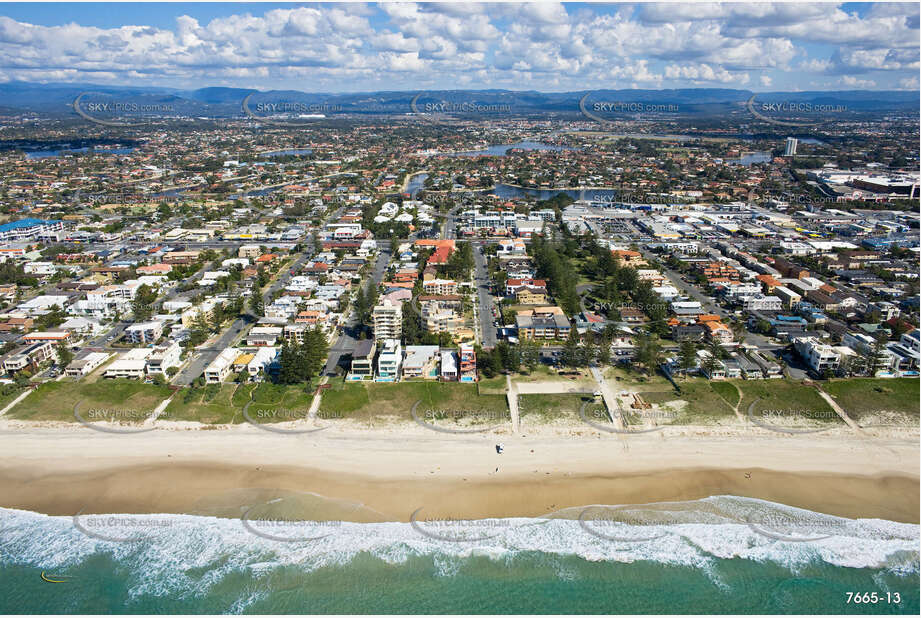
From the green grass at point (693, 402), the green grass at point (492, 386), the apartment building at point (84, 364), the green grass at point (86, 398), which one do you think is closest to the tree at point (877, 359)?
the green grass at point (693, 402)

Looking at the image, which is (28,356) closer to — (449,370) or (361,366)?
(361,366)

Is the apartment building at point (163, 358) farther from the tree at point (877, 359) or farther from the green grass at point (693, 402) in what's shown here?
the tree at point (877, 359)

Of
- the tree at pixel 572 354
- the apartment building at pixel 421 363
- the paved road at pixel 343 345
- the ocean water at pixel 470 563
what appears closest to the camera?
the ocean water at pixel 470 563

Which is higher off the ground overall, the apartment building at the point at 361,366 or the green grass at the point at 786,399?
the apartment building at the point at 361,366

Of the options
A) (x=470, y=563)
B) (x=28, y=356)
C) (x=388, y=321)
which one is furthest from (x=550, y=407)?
(x=28, y=356)

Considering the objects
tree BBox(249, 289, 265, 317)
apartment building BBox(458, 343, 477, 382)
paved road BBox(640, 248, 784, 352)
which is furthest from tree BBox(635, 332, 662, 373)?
tree BBox(249, 289, 265, 317)

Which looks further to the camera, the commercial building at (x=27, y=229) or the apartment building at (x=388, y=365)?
the commercial building at (x=27, y=229)

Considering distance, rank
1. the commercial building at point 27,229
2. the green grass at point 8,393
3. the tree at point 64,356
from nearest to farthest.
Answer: the green grass at point 8,393 < the tree at point 64,356 < the commercial building at point 27,229

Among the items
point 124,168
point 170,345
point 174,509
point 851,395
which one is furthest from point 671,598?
point 124,168
